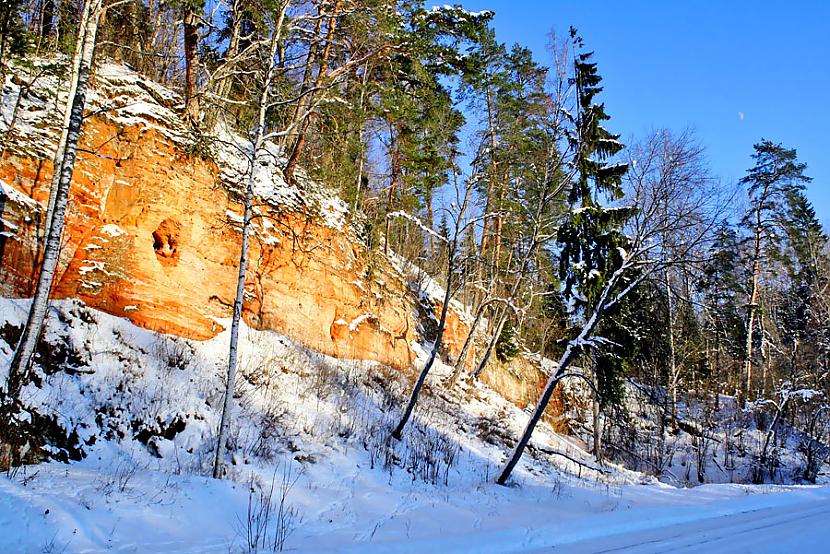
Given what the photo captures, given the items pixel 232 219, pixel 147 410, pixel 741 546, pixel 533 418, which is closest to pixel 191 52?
pixel 232 219

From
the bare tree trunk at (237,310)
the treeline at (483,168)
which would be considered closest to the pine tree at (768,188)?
the treeline at (483,168)

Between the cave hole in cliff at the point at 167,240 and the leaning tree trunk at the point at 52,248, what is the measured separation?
3753mm

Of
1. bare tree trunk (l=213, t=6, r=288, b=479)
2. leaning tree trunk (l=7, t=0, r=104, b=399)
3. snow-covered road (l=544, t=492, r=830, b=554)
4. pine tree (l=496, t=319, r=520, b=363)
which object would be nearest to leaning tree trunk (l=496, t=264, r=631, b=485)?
snow-covered road (l=544, t=492, r=830, b=554)

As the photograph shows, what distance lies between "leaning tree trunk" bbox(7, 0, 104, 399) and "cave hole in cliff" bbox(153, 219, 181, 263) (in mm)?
3753

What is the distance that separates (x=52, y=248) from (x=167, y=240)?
413 centimetres

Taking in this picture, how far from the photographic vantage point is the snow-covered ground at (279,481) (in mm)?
5695

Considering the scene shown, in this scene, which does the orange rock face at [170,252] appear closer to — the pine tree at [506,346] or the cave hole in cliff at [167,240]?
the cave hole in cliff at [167,240]

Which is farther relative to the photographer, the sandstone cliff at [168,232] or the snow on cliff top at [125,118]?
the snow on cliff top at [125,118]

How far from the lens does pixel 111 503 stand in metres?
5.66

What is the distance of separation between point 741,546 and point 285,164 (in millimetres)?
16797

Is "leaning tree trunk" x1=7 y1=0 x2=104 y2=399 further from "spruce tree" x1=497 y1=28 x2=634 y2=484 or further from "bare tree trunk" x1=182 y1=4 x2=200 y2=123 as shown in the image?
"spruce tree" x1=497 y1=28 x2=634 y2=484

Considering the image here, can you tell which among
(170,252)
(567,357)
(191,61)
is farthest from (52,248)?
(567,357)

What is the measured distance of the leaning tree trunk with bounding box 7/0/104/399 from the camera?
278 inches

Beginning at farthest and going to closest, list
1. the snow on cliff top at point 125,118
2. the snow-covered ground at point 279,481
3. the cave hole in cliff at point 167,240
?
the cave hole in cliff at point 167,240 → the snow on cliff top at point 125,118 → the snow-covered ground at point 279,481
